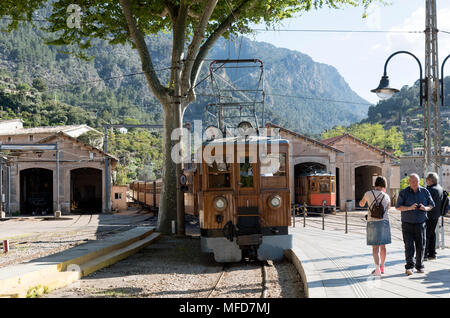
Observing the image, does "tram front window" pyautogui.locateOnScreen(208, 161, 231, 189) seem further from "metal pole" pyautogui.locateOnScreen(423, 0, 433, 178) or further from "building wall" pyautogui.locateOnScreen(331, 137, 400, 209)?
"building wall" pyautogui.locateOnScreen(331, 137, 400, 209)

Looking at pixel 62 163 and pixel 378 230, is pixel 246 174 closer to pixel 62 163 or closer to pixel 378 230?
pixel 378 230

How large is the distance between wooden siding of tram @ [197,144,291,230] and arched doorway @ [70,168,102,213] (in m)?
32.9


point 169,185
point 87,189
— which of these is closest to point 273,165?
point 169,185

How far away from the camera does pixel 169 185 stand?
56.2ft

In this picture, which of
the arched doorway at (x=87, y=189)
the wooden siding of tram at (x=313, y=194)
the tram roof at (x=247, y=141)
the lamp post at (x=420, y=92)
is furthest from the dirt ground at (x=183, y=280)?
the arched doorway at (x=87, y=189)

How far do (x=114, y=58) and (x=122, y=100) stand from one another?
41395 mm

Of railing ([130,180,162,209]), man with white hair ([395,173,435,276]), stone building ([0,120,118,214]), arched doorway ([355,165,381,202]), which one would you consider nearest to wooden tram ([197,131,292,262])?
man with white hair ([395,173,435,276])

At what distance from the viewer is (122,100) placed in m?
130

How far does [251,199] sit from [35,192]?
1180 inches

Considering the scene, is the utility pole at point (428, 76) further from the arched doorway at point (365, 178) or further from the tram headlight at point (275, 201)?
the arched doorway at point (365, 178)

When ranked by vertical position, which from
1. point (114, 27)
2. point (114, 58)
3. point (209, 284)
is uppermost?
point (114, 58)

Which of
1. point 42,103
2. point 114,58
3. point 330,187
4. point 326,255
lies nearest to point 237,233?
point 326,255

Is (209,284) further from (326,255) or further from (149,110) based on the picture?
(149,110)
